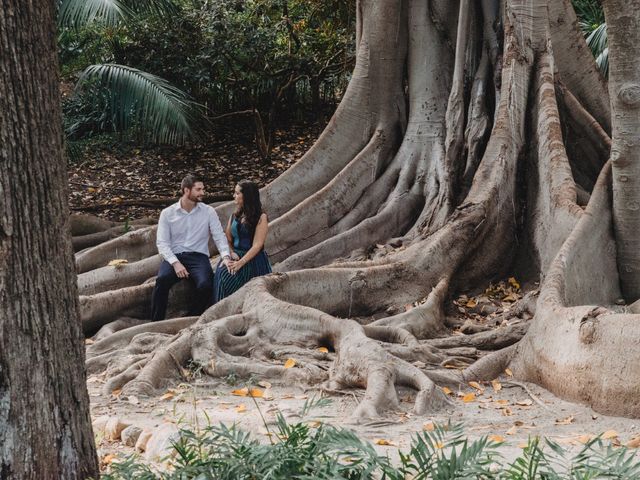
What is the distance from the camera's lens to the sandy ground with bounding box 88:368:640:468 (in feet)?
16.1

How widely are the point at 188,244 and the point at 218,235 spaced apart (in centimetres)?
31

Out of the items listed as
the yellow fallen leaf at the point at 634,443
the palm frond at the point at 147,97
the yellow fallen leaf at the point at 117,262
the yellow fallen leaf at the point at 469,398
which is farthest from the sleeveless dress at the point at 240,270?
the palm frond at the point at 147,97

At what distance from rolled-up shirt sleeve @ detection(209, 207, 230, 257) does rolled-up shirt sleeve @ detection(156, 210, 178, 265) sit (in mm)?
386

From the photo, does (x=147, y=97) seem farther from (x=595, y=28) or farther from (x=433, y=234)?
(x=595, y=28)

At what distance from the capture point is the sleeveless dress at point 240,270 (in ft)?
26.8

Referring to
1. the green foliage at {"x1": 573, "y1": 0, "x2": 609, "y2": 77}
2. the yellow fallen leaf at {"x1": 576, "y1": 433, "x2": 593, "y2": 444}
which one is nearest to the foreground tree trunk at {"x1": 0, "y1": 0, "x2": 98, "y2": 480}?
the yellow fallen leaf at {"x1": 576, "y1": 433, "x2": 593, "y2": 444}

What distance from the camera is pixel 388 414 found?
17.6 feet

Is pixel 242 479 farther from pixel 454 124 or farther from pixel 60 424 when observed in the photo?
pixel 454 124

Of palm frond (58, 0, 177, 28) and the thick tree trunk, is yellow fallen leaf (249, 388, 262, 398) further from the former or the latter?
palm frond (58, 0, 177, 28)

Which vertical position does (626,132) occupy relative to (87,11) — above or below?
below

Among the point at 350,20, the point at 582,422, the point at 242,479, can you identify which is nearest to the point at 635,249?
the point at 582,422

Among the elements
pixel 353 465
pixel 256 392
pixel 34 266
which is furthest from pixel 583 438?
pixel 34 266

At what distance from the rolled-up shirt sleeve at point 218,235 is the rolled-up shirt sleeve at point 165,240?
0.39m

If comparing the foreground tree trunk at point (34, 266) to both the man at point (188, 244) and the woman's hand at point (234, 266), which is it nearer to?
the woman's hand at point (234, 266)
